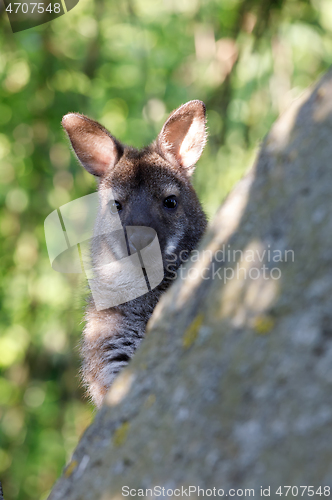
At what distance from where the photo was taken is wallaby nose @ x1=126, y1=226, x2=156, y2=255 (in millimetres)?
3613

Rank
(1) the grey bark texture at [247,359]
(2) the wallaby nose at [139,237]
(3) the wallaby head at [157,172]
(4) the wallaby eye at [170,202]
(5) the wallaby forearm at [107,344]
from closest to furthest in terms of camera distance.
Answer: (1) the grey bark texture at [247,359]
(5) the wallaby forearm at [107,344]
(2) the wallaby nose at [139,237]
(3) the wallaby head at [157,172]
(4) the wallaby eye at [170,202]

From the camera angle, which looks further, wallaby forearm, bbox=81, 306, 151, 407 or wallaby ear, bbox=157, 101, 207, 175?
wallaby ear, bbox=157, 101, 207, 175

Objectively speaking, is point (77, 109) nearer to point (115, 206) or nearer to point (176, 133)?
point (176, 133)

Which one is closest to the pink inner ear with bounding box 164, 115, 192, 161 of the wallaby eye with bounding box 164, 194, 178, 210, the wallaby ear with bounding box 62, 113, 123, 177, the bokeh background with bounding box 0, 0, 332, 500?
the wallaby ear with bounding box 62, 113, 123, 177

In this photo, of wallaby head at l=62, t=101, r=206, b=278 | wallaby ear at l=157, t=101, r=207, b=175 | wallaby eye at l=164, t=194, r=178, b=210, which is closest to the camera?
wallaby head at l=62, t=101, r=206, b=278

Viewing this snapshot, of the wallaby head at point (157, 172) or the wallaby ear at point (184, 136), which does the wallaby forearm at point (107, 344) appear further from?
the wallaby ear at point (184, 136)

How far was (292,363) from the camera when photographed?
1.30 m

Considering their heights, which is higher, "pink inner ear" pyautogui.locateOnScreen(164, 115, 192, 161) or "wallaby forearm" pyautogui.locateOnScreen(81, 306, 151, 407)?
"pink inner ear" pyautogui.locateOnScreen(164, 115, 192, 161)

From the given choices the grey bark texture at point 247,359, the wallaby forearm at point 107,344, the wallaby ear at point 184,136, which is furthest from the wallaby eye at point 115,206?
the grey bark texture at point 247,359

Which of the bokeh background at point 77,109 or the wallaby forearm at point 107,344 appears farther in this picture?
the bokeh background at point 77,109

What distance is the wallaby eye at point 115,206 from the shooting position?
3.99 m

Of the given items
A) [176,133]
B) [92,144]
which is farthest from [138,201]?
[176,133]

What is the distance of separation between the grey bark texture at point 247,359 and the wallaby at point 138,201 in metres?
1.79

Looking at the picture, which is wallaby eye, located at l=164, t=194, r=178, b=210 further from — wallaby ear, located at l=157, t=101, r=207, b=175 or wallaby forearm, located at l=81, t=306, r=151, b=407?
wallaby forearm, located at l=81, t=306, r=151, b=407
